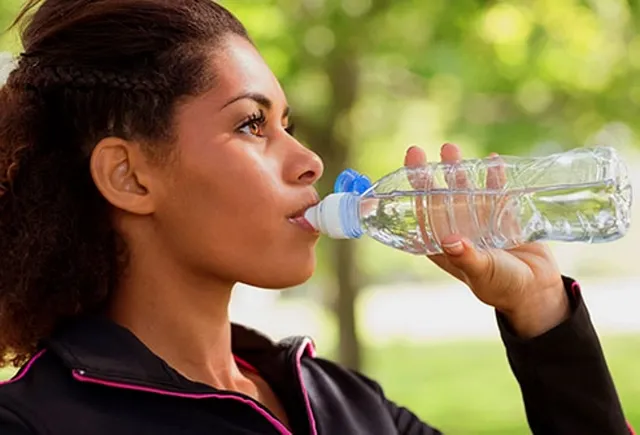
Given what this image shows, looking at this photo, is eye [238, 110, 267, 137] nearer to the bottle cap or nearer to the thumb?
the bottle cap

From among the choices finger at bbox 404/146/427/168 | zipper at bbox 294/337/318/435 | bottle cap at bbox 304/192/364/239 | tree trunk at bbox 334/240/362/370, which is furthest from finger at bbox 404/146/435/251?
tree trunk at bbox 334/240/362/370

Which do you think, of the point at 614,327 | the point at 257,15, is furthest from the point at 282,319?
the point at 257,15

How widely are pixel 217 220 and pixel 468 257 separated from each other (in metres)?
0.34

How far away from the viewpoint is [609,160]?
167 cm

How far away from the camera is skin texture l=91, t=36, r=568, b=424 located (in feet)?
5.24

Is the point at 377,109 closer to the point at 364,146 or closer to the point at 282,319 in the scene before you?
the point at 364,146

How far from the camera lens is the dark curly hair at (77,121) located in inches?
63.9

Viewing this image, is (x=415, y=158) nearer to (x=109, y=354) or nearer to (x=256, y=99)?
(x=256, y=99)

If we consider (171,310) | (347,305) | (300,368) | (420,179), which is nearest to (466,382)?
(347,305)

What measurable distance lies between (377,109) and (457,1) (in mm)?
2798

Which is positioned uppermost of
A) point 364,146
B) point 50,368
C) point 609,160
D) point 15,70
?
point 364,146

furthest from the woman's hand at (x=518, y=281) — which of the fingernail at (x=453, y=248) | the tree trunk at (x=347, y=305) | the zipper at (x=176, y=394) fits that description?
the tree trunk at (x=347, y=305)

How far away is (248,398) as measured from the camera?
1.60m

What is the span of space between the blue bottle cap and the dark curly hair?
0.24 metres
